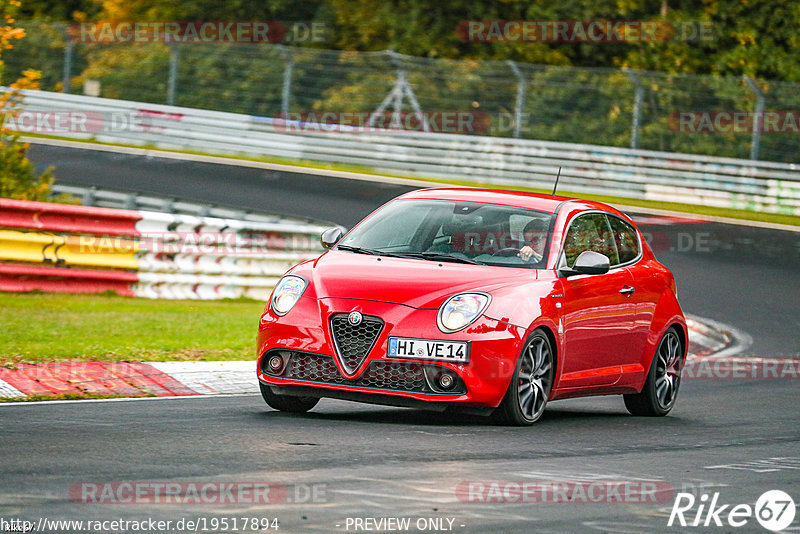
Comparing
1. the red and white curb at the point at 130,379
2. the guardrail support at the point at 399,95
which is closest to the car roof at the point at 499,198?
the red and white curb at the point at 130,379

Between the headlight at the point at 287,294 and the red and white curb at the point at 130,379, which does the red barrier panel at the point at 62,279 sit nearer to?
the red and white curb at the point at 130,379

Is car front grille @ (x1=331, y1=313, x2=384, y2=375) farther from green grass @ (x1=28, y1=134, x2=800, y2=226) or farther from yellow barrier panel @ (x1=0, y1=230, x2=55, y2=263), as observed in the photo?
green grass @ (x1=28, y1=134, x2=800, y2=226)

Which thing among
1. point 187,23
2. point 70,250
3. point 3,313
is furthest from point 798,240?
point 187,23

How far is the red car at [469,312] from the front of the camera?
8531 mm

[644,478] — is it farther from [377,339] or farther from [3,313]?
[3,313]

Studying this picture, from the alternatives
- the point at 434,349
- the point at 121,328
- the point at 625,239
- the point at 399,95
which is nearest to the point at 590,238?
the point at 625,239

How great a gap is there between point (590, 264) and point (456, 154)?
69.0ft

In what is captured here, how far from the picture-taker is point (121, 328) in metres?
12.9

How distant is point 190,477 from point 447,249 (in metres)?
3.33

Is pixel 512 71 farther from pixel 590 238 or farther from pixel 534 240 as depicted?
pixel 534 240

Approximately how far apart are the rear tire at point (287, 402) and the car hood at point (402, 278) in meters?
0.82

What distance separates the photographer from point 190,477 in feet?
21.6

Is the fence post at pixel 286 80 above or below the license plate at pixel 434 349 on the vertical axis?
above

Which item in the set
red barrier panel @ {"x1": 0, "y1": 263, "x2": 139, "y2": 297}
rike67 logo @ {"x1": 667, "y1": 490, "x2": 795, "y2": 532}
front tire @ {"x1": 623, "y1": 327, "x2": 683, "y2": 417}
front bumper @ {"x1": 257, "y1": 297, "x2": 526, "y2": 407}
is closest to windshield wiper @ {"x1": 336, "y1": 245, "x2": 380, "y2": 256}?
front bumper @ {"x1": 257, "y1": 297, "x2": 526, "y2": 407}
